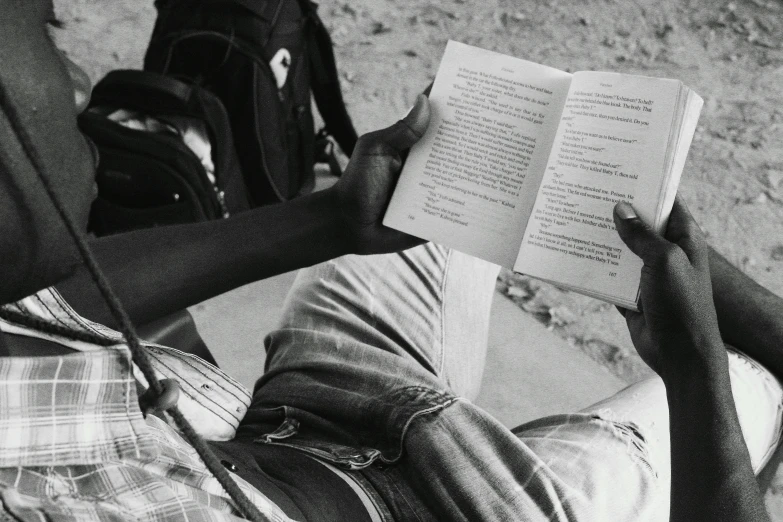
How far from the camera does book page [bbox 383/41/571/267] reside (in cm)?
81

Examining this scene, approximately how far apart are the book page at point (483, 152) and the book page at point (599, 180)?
23 millimetres

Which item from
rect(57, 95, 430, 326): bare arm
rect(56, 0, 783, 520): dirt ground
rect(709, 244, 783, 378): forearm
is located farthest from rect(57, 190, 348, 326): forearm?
rect(56, 0, 783, 520): dirt ground

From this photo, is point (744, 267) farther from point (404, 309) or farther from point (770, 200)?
point (404, 309)

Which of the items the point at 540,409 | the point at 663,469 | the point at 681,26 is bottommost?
the point at 540,409

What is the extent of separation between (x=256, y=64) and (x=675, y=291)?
1.09 metres

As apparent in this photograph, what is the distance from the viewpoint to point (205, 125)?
144 centimetres

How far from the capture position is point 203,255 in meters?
0.89

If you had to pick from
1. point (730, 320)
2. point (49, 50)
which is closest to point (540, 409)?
point (730, 320)

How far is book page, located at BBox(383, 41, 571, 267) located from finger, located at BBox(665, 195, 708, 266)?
15 cm

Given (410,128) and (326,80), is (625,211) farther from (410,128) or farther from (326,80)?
(326,80)

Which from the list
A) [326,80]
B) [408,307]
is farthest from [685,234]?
[326,80]

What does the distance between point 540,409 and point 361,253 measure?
2.12 ft

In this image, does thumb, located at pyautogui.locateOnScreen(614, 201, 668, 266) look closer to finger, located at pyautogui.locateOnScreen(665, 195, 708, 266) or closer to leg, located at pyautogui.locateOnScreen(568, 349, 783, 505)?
finger, located at pyautogui.locateOnScreen(665, 195, 708, 266)

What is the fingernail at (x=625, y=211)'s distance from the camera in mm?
721
